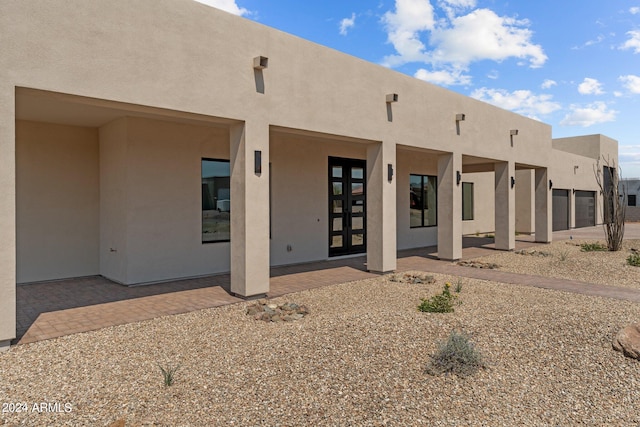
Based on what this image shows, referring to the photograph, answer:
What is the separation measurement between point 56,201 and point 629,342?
33.0 ft

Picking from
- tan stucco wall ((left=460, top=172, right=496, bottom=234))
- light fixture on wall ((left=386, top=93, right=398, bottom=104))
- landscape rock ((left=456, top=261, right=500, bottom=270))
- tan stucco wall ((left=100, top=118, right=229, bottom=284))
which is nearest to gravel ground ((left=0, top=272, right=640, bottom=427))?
tan stucco wall ((left=100, top=118, right=229, bottom=284))

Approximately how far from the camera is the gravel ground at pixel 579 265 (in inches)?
386

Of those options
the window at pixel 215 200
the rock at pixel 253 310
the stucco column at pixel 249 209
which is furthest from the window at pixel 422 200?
the rock at pixel 253 310

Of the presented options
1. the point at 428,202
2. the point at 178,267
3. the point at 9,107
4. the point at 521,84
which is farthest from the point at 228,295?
the point at 521,84

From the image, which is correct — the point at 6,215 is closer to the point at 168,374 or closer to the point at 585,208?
the point at 168,374

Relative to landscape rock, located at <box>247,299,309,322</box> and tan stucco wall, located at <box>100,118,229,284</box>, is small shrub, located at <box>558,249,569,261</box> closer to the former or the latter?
landscape rock, located at <box>247,299,309,322</box>

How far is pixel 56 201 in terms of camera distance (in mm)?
8602

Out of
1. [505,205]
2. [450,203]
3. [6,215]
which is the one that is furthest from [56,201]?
[505,205]

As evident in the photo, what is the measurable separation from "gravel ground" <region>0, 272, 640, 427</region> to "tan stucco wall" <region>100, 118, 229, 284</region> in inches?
106

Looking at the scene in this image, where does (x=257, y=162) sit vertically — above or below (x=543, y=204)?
above

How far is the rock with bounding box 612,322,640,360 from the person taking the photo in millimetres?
4697

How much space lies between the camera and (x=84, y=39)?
5.28m

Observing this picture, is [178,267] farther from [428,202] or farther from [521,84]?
[521,84]

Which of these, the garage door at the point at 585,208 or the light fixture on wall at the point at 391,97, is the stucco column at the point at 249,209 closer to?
the light fixture on wall at the point at 391,97
